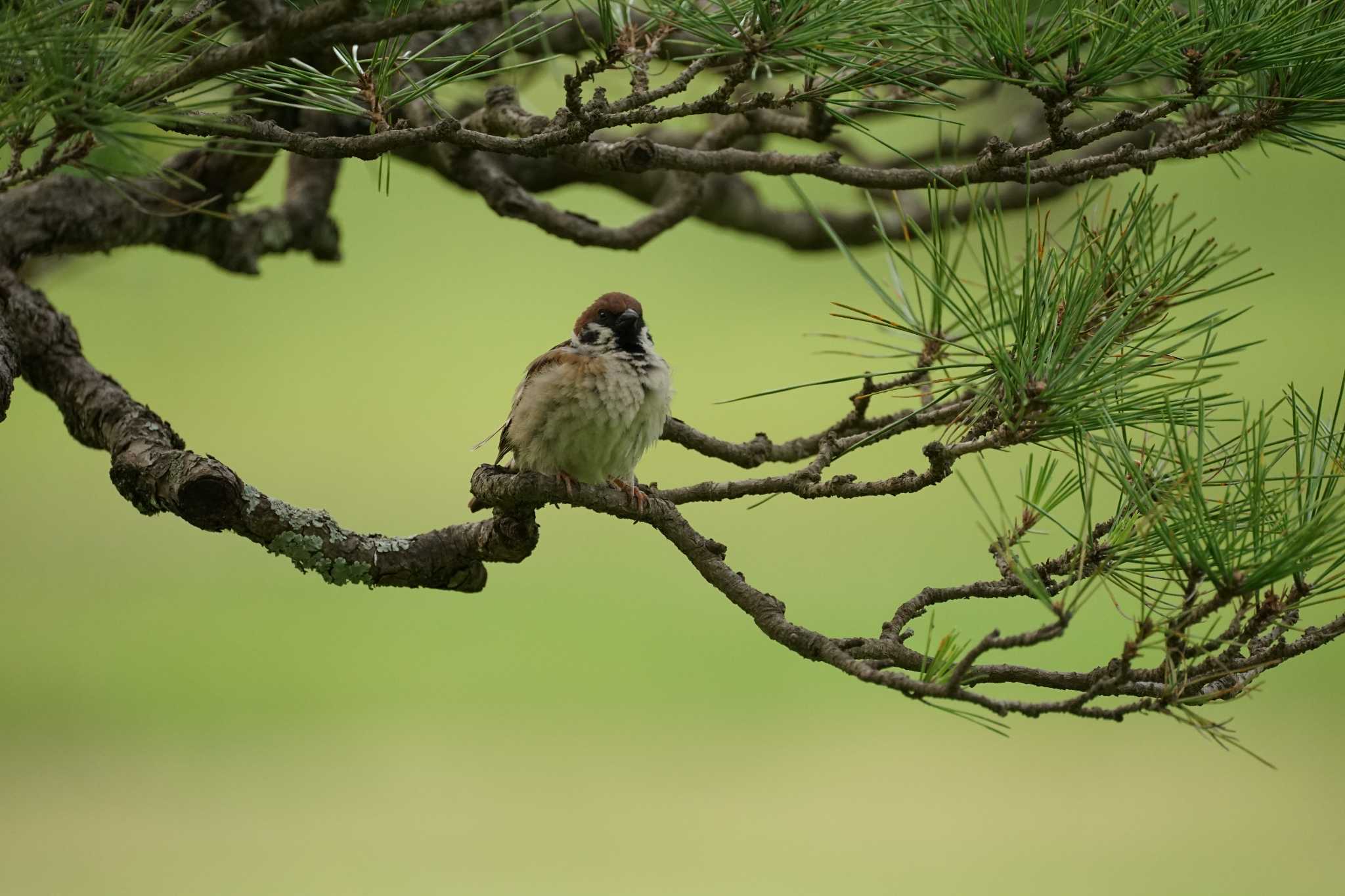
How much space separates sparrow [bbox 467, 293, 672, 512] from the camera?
4.43 feet

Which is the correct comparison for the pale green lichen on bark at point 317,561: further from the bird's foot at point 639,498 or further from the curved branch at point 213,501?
the bird's foot at point 639,498

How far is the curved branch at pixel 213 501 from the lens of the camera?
1.13 m

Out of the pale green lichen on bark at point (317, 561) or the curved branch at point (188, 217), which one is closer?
the pale green lichen on bark at point (317, 561)

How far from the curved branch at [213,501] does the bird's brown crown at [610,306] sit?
35 centimetres

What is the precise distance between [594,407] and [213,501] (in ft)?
1.32

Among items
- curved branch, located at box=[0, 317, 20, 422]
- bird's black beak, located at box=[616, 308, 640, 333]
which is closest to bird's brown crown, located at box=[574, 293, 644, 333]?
bird's black beak, located at box=[616, 308, 640, 333]

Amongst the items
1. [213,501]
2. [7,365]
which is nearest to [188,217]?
[7,365]

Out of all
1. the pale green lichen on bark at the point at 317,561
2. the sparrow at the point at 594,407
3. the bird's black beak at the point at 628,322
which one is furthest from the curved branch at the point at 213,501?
the bird's black beak at the point at 628,322

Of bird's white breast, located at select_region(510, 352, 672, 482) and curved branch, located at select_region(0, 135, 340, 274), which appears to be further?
curved branch, located at select_region(0, 135, 340, 274)

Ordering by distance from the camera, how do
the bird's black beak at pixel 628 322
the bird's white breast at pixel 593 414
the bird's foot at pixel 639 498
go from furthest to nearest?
the bird's black beak at pixel 628 322 < the bird's white breast at pixel 593 414 < the bird's foot at pixel 639 498

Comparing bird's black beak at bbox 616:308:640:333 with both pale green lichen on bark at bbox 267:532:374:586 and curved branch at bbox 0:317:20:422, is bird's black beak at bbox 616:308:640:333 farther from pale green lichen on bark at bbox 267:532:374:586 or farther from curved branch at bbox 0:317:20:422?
curved branch at bbox 0:317:20:422

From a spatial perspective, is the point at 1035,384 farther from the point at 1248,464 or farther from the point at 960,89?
the point at 960,89

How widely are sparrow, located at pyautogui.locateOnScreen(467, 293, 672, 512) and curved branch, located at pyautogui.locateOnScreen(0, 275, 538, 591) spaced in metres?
0.15

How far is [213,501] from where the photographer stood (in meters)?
1.13
